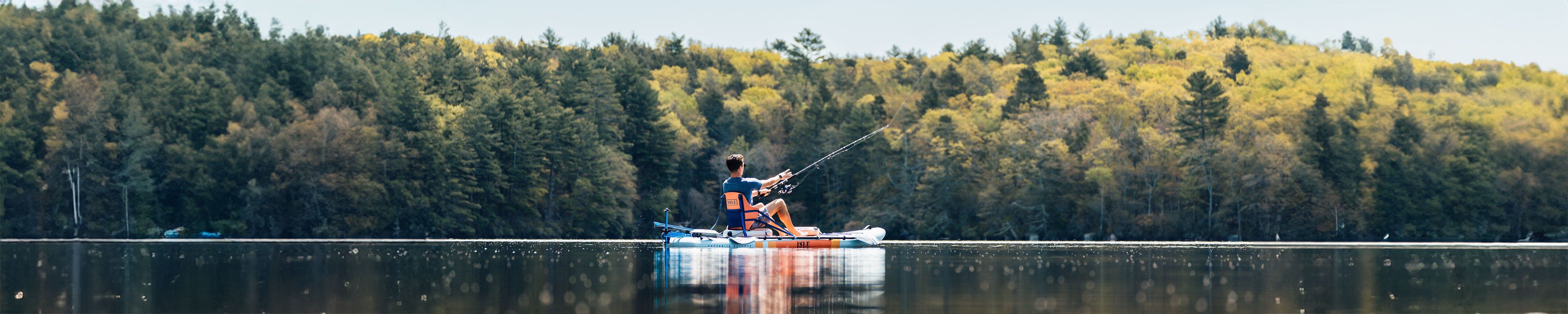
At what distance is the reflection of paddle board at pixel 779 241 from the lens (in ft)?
106

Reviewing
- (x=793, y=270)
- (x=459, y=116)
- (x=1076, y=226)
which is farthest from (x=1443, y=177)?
(x=793, y=270)

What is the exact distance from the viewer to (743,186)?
31.7 metres

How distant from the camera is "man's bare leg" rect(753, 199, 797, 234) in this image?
1278 inches

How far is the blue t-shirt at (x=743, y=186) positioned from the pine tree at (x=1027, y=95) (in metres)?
56.7

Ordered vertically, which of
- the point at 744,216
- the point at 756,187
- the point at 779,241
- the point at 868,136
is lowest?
the point at 779,241

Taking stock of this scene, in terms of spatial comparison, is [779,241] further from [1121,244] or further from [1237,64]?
[1237,64]

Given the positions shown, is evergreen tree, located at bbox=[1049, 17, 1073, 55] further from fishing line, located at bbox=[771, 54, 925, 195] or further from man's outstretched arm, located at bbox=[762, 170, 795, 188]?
man's outstretched arm, located at bbox=[762, 170, 795, 188]

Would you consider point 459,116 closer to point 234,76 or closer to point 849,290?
point 234,76

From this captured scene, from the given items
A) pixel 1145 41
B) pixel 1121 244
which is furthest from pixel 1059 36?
pixel 1121 244

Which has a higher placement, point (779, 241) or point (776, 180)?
point (776, 180)

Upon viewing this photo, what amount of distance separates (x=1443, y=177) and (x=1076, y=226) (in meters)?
19.5

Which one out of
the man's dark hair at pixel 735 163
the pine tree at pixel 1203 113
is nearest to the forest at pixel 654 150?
the pine tree at pixel 1203 113

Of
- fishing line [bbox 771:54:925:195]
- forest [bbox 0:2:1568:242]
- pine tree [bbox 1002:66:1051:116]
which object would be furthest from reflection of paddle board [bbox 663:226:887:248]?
pine tree [bbox 1002:66:1051:116]

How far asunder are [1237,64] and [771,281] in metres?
87.4
